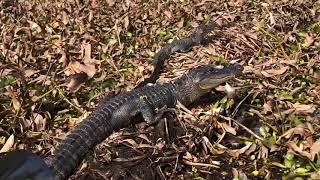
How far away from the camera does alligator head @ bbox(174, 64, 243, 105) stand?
4684mm

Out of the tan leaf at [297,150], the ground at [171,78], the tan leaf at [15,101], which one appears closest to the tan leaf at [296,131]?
the ground at [171,78]

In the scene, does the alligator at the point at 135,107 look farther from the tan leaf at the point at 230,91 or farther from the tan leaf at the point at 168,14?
the tan leaf at the point at 168,14

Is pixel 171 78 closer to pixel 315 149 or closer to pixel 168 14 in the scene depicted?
pixel 168 14

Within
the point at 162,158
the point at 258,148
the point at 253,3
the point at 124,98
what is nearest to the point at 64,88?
the point at 124,98

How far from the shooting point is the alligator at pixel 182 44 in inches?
222

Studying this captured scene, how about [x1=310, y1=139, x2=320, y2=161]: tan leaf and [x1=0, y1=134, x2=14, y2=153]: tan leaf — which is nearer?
[x1=310, y1=139, x2=320, y2=161]: tan leaf

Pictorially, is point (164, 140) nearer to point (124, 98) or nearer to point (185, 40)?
point (124, 98)

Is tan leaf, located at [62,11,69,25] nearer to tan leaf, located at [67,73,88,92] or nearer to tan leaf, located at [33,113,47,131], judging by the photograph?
tan leaf, located at [33,113,47,131]

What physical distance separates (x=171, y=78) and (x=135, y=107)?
0.98m

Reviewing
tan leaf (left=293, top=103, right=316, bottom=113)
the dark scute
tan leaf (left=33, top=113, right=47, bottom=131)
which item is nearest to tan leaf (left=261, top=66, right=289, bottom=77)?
tan leaf (left=293, top=103, right=316, bottom=113)

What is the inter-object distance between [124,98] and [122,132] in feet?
1.57

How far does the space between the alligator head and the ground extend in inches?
4.3

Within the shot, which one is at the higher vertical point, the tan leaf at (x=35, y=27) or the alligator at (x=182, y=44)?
the tan leaf at (x=35, y=27)

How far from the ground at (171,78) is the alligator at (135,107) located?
0.11 meters
